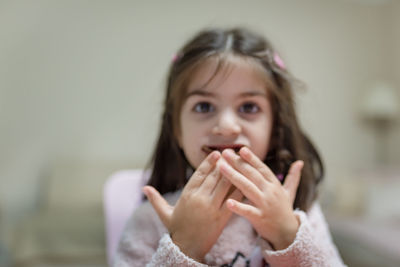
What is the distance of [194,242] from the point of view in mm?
521

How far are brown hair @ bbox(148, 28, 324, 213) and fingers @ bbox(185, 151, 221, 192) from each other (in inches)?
5.7

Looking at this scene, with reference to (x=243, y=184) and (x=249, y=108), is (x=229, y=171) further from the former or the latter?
(x=249, y=108)

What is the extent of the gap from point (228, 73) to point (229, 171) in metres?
0.18

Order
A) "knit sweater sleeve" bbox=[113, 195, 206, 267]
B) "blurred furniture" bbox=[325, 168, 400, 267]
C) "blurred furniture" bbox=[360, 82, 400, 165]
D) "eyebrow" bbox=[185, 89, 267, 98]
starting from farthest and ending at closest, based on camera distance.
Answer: "blurred furniture" bbox=[360, 82, 400, 165], "blurred furniture" bbox=[325, 168, 400, 267], "eyebrow" bbox=[185, 89, 267, 98], "knit sweater sleeve" bbox=[113, 195, 206, 267]

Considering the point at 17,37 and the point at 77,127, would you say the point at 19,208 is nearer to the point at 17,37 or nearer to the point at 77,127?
the point at 77,127

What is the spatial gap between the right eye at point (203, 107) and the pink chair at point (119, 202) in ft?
0.89

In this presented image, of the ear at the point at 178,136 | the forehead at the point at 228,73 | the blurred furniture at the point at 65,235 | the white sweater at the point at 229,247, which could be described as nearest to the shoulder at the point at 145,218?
the white sweater at the point at 229,247

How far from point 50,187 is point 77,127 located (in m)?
0.52

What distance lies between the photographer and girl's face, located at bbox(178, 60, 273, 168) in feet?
1.96

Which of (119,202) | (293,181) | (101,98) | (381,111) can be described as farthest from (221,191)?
(381,111)

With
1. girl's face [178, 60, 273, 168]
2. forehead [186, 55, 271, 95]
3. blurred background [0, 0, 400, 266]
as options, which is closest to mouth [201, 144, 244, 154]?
girl's face [178, 60, 273, 168]

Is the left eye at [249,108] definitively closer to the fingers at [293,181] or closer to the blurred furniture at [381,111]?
the fingers at [293,181]

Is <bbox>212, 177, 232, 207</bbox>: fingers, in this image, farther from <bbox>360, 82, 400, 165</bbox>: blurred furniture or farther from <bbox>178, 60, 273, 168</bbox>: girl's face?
<bbox>360, 82, 400, 165</bbox>: blurred furniture

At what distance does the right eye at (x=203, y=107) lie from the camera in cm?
63
